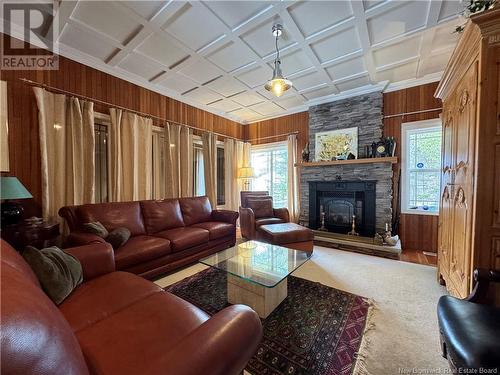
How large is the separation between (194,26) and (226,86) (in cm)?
146

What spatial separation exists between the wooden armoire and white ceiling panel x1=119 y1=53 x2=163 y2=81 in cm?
341

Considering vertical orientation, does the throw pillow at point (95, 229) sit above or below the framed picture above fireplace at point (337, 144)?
below

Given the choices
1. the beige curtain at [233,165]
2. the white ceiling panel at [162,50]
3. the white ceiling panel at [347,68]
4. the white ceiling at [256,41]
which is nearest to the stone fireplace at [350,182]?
the white ceiling at [256,41]

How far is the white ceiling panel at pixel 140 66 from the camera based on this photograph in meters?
2.92

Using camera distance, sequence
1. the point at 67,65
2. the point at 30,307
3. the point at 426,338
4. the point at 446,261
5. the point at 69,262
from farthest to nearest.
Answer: the point at 67,65 < the point at 446,261 < the point at 426,338 < the point at 69,262 < the point at 30,307

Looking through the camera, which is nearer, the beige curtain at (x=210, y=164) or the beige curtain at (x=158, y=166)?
the beige curtain at (x=158, y=166)

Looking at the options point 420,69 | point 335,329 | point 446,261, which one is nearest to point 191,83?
point 420,69

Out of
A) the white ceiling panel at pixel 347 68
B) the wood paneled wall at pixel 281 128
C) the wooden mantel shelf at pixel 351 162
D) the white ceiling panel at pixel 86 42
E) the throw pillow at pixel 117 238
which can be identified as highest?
the white ceiling panel at pixel 347 68

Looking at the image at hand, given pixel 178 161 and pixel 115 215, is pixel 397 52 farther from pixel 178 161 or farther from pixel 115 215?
pixel 115 215

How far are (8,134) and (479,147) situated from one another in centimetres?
438

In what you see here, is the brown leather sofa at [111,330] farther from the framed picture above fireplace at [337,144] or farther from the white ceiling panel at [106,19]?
the framed picture above fireplace at [337,144]

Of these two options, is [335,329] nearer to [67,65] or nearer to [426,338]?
[426,338]

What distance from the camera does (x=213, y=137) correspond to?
4715mm

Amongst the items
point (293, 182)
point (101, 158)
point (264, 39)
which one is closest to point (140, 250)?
point (101, 158)
